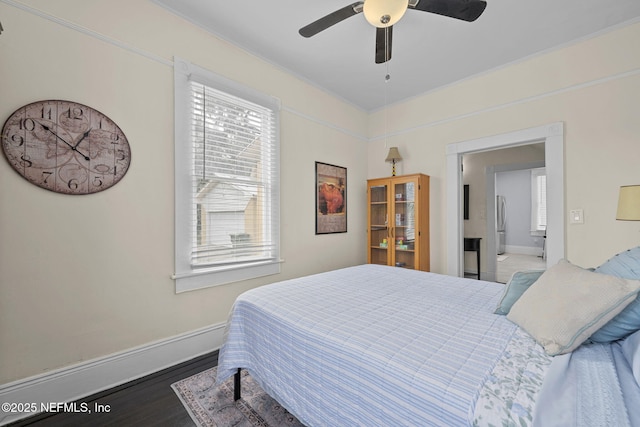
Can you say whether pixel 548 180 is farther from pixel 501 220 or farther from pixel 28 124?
pixel 501 220

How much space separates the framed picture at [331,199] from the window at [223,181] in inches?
27.3

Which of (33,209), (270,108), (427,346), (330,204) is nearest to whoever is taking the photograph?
(427,346)

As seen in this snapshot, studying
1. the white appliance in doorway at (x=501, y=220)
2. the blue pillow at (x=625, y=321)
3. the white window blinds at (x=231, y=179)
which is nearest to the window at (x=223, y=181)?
the white window blinds at (x=231, y=179)

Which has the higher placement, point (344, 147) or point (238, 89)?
point (238, 89)

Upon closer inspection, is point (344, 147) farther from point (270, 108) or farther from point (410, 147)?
point (270, 108)

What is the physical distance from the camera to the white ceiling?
86.4 inches

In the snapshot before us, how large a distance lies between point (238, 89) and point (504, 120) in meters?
2.94

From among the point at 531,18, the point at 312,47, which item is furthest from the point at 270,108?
the point at 531,18

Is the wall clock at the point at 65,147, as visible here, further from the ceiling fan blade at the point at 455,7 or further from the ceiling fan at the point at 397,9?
the ceiling fan blade at the point at 455,7

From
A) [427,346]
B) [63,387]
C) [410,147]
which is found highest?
[410,147]

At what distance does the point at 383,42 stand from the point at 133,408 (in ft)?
9.97

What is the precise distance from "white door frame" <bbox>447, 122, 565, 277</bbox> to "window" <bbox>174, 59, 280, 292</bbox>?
221cm

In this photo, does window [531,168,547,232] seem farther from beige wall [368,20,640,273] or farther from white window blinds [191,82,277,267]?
white window blinds [191,82,277,267]

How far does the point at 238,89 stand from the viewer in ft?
8.79
